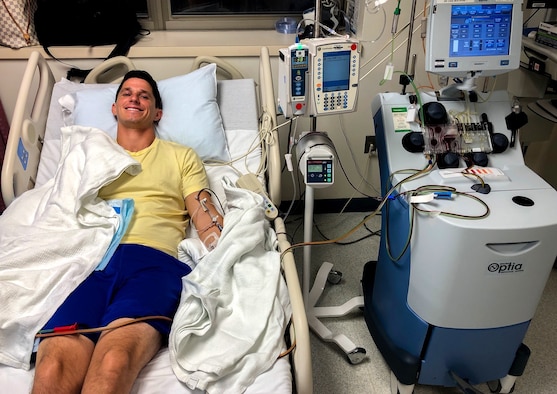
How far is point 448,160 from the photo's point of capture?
1.53 m

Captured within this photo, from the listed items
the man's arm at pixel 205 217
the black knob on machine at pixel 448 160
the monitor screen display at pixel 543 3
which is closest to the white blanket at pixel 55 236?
the man's arm at pixel 205 217

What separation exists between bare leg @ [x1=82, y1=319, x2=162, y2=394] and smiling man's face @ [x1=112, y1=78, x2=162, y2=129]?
2.82 feet

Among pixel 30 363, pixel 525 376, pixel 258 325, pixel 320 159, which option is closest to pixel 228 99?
pixel 320 159

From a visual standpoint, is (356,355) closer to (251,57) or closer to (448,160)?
(448,160)

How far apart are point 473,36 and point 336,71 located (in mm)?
460

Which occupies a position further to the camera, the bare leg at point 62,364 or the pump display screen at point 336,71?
the pump display screen at point 336,71

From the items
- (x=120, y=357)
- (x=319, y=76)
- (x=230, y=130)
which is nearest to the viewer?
(x=120, y=357)

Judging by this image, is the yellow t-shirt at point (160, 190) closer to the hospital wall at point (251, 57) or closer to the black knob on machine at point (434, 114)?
the hospital wall at point (251, 57)

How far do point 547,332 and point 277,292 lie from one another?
52.0 inches

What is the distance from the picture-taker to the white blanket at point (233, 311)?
46.1 inches

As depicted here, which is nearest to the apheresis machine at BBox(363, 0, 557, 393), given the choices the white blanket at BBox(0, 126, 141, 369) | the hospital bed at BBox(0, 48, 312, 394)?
the hospital bed at BBox(0, 48, 312, 394)

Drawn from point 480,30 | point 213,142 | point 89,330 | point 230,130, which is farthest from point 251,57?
point 89,330

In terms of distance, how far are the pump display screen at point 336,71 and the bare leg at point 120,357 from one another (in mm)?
919

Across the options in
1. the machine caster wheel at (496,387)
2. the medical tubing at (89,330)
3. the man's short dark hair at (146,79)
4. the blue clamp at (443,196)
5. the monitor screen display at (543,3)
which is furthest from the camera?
the monitor screen display at (543,3)
